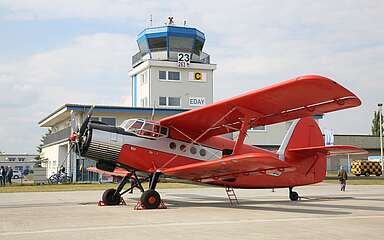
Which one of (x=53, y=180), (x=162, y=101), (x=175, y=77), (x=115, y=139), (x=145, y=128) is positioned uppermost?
(x=175, y=77)

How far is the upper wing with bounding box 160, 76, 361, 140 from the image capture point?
12320 millimetres

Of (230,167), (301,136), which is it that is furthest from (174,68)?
(230,167)

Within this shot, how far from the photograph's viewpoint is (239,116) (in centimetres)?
1525

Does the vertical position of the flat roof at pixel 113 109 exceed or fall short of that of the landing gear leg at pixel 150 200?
it exceeds it

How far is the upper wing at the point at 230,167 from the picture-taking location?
42.9 feet

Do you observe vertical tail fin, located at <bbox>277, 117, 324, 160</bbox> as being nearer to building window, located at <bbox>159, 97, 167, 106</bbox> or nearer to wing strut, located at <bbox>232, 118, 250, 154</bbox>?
wing strut, located at <bbox>232, 118, 250, 154</bbox>

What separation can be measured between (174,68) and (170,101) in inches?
133

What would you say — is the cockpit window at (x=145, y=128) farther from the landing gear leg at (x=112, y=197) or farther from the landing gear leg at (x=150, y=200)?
the landing gear leg at (x=150, y=200)

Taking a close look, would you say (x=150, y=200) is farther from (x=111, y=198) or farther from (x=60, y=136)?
(x=60, y=136)

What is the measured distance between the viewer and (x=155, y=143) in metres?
15.9

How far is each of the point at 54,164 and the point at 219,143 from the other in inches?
1423

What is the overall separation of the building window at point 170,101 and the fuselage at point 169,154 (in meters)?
30.2

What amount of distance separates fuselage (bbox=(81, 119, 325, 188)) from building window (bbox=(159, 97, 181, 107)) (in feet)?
99.0

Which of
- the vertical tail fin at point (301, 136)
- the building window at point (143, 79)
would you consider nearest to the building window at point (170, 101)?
the building window at point (143, 79)
